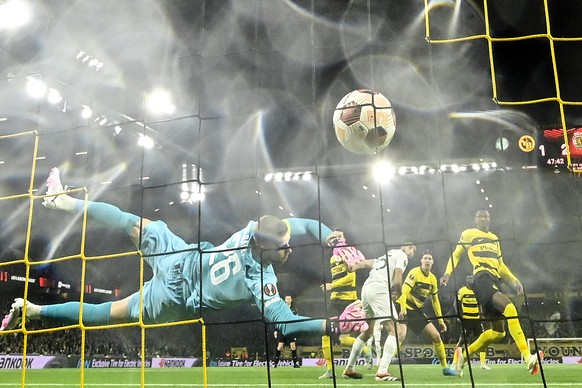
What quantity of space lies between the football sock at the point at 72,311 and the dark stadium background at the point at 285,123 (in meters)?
1.01

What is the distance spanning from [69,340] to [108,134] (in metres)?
4.87

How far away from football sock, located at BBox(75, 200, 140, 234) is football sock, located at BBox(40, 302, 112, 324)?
1.95ft

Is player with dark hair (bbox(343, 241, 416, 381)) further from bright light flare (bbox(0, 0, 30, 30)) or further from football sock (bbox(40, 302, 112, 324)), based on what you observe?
bright light flare (bbox(0, 0, 30, 30))

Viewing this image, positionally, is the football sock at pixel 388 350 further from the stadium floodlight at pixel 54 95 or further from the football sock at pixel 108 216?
the stadium floodlight at pixel 54 95

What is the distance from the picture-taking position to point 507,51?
725 cm

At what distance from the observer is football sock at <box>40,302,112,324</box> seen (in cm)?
424

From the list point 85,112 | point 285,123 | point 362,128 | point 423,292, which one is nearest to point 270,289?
point 423,292

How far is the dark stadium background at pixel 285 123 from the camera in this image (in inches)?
199

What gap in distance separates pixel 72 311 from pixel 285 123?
5452 millimetres

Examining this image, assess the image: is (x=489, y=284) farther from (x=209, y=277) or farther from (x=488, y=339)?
(x=209, y=277)

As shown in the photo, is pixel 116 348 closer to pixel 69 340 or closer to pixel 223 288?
pixel 69 340

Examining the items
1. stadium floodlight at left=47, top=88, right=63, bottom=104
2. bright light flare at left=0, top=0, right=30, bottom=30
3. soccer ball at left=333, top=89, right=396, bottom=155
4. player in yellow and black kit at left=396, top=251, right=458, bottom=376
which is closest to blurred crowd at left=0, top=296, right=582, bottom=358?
stadium floodlight at left=47, top=88, right=63, bottom=104

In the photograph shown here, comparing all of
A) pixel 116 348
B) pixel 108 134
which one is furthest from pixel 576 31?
pixel 116 348

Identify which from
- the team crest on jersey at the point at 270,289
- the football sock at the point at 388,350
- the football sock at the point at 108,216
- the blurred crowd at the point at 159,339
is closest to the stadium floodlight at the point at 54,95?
the football sock at the point at 108,216
